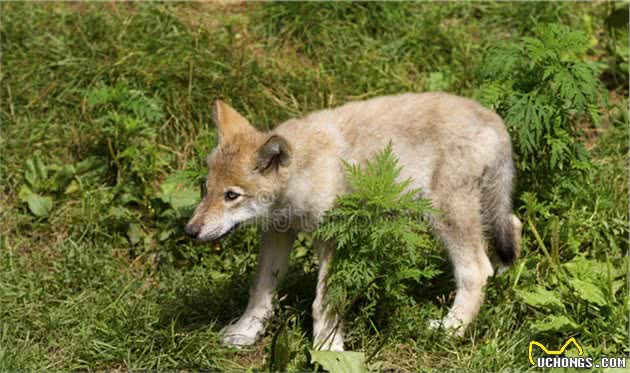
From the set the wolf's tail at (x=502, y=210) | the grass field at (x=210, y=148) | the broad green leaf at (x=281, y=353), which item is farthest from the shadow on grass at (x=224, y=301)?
the wolf's tail at (x=502, y=210)

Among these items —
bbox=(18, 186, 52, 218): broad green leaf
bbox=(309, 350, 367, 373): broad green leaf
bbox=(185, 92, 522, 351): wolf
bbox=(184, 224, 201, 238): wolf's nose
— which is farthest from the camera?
bbox=(18, 186, 52, 218): broad green leaf

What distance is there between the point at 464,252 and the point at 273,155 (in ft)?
4.56

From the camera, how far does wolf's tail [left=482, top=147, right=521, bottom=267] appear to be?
630cm

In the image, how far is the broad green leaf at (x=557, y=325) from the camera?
18.8 ft

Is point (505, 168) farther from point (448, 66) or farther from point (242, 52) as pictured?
point (242, 52)

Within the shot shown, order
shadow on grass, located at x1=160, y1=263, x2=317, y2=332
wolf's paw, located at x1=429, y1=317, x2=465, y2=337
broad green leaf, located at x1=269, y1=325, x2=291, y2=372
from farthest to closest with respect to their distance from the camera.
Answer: shadow on grass, located at x1=160, y1=263, x2=317, y2=332 → wolf's paw, located at x1=429, y1=317, x2=465, y2=337 → broad green leaf, located at x1=269, y1=325, x2=291, y2=372

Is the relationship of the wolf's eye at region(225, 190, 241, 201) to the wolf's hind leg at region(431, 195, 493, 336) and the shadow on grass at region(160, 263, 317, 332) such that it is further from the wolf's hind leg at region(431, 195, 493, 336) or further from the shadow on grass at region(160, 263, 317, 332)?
the wolf's hind leg at region(431, 195, 493, 336)

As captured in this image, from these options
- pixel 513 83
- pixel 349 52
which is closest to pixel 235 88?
pixel 349 52

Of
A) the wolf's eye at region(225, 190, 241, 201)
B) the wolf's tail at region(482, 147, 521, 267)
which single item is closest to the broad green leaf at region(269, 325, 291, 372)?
the wolf's eye at region(225, 190, 241, 201)

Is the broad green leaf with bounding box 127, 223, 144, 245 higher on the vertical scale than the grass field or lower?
lower

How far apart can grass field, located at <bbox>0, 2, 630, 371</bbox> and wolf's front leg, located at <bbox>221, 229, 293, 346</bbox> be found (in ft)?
0.34

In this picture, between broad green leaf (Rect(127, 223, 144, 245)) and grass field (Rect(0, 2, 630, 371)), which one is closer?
grass field (Rect(0, 2, 630, 371))

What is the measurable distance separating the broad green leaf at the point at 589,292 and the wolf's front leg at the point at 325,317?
1474 millimetres

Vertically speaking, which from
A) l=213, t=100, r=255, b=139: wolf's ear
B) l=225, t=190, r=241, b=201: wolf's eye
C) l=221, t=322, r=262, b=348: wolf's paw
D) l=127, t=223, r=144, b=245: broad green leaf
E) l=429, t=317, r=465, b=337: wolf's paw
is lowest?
l=127, t=223, r=144, b=245: broad green leaf
